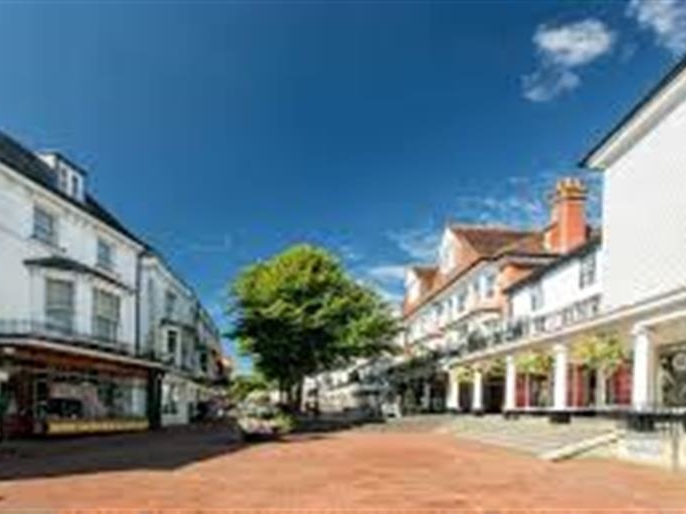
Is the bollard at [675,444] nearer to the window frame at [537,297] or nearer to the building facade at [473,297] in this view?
the building facade at [473,297]

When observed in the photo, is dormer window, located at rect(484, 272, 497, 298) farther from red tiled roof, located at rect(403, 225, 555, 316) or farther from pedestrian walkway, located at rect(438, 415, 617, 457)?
pedestrian walkway, located at rect(438, 415, 617, 457)

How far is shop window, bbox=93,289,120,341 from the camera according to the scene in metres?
49.1

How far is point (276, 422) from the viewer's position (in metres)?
43.3

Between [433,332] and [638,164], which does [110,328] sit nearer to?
[638,164]

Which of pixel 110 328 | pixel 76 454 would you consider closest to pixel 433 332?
pixel 110 328

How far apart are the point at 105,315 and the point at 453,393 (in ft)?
87.8

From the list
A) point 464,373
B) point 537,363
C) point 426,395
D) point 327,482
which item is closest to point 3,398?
point 327,482

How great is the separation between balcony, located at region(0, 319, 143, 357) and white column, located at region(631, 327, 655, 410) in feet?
65.7

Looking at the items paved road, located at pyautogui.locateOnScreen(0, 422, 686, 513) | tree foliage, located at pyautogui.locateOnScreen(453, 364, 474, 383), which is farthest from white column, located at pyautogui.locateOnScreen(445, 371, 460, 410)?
paved road, located at pyautogui.locateOnScreen(0, 422, 686, 513)

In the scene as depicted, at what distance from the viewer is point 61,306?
44.5 meters

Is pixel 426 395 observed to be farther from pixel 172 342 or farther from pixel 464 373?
pixel 172 342

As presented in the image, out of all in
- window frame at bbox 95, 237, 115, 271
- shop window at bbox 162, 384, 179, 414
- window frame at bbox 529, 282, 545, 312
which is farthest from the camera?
shop window at bbox 162, 384, 179, 414

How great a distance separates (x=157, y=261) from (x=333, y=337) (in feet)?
37.3

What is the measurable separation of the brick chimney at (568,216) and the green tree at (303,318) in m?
11.8
